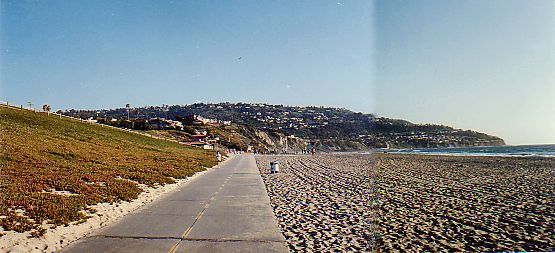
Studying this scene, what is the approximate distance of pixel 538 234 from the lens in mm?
7141

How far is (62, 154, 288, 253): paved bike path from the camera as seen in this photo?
19.5 ft

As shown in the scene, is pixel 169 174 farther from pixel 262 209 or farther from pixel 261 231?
pixel 261 231

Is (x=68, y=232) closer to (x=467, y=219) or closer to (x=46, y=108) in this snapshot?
(x=467, y=219)

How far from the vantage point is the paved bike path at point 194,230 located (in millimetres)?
5941

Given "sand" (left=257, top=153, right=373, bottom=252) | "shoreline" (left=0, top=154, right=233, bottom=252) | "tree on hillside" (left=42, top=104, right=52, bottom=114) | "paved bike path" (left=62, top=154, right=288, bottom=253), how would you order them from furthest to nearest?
"tree on hillside" (left=42, top=104, right=52, bottom=114) → "sand" (left=257, top=153, right=373, bottom=252) → "paved bike path" (left=62, top=154, right=288, bottom=253) → "shoreline" (left=0, top=154, right=233, bottom=252)

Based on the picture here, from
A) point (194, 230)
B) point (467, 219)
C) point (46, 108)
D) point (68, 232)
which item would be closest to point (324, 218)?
point (194, 230)

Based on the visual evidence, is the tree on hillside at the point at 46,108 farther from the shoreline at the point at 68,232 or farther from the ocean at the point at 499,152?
the ocean at the point at 499,152

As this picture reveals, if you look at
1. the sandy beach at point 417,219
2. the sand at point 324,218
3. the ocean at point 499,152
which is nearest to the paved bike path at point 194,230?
the sand at point 324,218

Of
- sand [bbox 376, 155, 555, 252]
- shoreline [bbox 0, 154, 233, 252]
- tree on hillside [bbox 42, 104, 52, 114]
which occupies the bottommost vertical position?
shoreline [bbox 0, 154, 233, 252]

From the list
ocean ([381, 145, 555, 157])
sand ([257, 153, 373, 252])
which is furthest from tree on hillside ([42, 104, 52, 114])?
ocean ([381, 145, 555, 157])

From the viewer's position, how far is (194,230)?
7.09m

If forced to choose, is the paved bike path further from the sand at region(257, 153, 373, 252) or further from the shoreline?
the sand at region(257, 153, 373, 252)

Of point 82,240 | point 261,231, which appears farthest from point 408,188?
point 82,240

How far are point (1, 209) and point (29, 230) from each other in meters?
1.51
